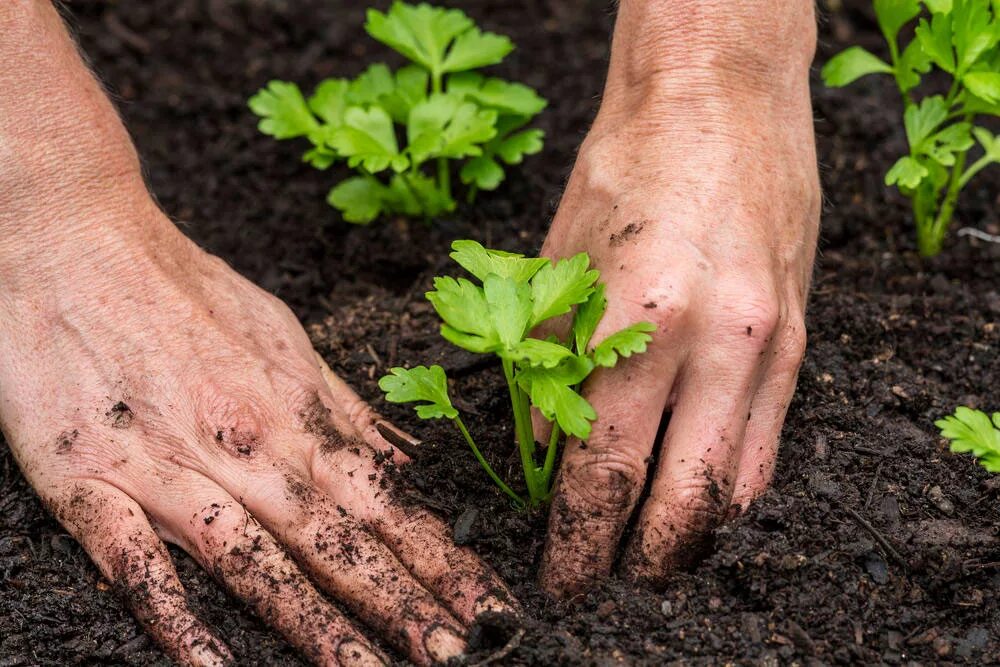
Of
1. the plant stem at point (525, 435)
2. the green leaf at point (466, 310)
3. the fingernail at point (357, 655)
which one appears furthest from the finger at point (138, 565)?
the green leaf at point (466, 310)

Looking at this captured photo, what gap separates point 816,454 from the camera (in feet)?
8.79

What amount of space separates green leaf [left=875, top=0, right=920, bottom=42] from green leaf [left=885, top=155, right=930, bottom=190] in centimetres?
40

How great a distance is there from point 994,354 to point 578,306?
152 centimetres

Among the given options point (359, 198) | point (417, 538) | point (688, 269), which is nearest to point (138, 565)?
point (417, 538)

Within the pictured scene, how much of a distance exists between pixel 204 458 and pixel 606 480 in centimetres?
98

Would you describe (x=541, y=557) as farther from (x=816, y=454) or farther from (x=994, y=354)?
(x=994, y=354)

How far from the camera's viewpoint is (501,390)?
115 inches

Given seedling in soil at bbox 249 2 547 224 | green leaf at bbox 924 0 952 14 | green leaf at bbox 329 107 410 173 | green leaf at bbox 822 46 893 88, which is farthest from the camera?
seedling in soil at bbox 249 2 547 224

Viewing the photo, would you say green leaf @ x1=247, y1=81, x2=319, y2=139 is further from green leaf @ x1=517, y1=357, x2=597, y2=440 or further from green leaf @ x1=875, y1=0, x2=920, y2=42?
green leaf @ x1=875, y1=0, x2=920, y2=42

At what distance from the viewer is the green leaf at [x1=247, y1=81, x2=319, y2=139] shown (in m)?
3.71

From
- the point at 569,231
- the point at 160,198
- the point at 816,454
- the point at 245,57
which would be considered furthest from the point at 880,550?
the point at 245,57

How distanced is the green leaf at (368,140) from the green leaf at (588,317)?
122cm

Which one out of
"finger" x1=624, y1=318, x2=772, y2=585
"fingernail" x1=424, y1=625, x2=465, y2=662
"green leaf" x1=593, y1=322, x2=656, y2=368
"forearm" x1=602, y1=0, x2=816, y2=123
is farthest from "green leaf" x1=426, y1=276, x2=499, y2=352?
"forearm" x1=602, y1=0, x2=816, y2=123

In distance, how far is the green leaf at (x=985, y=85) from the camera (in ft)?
9.53
